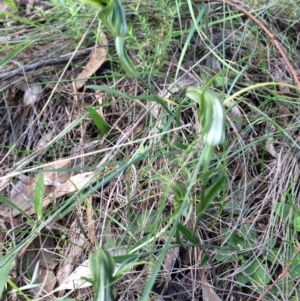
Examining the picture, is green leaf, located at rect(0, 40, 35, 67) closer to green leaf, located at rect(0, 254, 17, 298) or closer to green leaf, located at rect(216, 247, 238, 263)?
green leaf, located at rect(0, 254, 17, 298)

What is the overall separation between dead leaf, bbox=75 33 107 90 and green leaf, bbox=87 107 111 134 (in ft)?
0.53

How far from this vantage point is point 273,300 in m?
1.09

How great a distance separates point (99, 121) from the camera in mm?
1283

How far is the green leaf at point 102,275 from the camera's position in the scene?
844 mm

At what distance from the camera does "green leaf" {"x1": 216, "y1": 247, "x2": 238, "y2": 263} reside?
44.6 inches

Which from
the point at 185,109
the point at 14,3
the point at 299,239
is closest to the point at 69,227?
the point at 185,109

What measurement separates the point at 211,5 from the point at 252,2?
12 cm

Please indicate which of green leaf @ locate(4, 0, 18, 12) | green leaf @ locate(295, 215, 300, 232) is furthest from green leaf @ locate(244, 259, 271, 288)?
green leaf @ locate(4, 0, 18, 12)

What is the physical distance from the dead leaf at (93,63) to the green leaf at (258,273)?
2.18ft

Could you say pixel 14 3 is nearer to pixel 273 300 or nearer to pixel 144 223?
pixel 144 223

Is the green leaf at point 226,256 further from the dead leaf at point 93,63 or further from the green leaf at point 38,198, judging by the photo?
the dead leaf at point 93,63

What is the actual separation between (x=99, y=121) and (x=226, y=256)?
461 millimetres

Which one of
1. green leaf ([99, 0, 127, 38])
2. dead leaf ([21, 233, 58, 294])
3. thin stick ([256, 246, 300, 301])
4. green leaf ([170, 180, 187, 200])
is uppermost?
green leaf ([99, 0, 127, 38])

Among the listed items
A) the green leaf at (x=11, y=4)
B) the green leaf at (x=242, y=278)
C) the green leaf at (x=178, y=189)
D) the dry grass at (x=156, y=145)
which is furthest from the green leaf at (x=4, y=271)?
the green leaf at (x=11, y=4)
